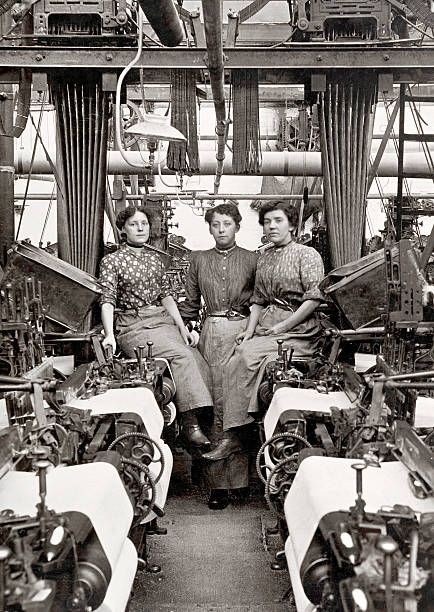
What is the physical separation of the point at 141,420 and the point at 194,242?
562 inches

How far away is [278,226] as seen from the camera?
5.52 meters

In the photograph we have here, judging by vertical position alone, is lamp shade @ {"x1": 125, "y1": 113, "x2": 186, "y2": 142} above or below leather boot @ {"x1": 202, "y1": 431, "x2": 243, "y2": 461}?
above

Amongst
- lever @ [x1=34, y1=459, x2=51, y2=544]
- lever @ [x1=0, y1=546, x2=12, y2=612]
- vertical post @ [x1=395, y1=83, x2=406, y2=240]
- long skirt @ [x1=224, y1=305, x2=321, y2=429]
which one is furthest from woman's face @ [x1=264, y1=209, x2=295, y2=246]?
lever @ [x1=0, y1=546, x2=12, y2=612]

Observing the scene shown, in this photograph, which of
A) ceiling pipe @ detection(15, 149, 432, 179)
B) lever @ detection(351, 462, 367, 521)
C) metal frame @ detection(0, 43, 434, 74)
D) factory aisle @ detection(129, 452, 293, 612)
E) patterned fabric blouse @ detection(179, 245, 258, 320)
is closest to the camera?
lever @ detection(351, 462, 367, 521)

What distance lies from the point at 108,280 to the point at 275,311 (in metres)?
1.15

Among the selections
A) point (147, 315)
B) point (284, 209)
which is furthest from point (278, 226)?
point (147, 315)

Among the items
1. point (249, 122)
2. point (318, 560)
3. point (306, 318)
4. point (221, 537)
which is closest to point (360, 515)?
point (318, 560)

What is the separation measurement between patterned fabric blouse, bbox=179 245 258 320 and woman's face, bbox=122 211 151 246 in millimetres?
510

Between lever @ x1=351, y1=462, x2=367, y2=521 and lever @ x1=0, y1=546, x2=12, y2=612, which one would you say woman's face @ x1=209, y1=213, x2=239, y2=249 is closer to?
lever @ x1=351, y1=462, x2=367, y2=521

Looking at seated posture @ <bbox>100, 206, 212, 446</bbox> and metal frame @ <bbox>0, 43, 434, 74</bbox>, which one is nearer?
seated posture @ <bbox>100, 206, 212, 446</bbox>

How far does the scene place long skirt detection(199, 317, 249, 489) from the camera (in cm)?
506

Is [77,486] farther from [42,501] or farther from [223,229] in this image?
[223,229]

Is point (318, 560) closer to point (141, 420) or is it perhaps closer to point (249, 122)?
point (141, 420)

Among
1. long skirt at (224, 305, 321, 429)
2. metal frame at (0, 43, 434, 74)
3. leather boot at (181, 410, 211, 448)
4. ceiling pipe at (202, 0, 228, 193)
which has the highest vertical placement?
metal frame at (0, 43, 434, 74)
